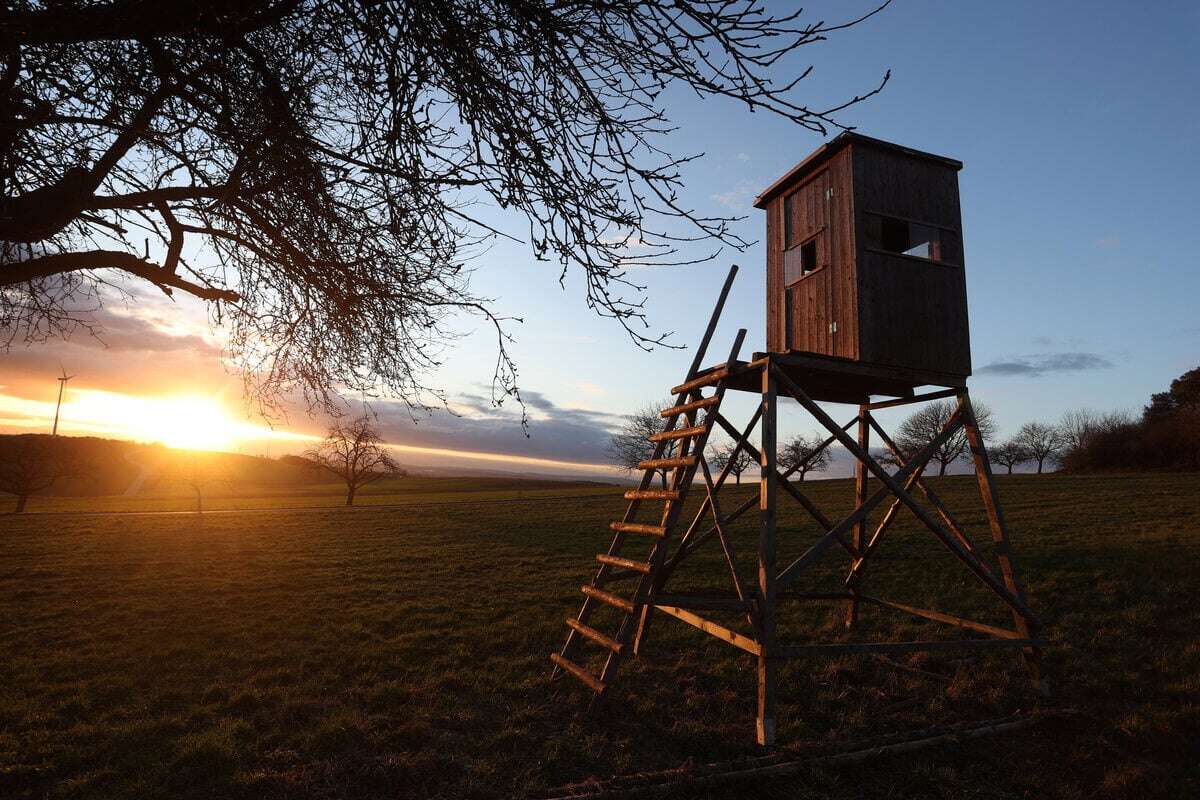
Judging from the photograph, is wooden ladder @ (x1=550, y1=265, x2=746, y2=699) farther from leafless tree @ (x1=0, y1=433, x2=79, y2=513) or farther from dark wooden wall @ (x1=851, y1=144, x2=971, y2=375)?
leafless tree @ (x1=0, y1=433, x2=79, y2=513)

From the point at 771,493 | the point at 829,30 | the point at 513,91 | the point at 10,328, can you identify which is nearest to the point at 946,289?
the point at 771,493

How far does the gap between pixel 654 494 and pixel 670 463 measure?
432 mm

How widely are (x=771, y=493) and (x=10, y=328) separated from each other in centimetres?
1009

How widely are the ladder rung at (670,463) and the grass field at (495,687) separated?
9.36 feet

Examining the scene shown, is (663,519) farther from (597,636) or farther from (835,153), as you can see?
(835,153)

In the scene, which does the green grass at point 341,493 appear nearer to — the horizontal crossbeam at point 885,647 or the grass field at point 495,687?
the grass field at point 495,687

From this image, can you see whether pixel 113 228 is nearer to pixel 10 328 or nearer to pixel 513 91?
pixel 10 328

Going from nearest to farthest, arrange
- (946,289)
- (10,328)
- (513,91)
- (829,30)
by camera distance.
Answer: (829,30), (513,91), (10,328), (946,289)

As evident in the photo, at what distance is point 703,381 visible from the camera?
850 cm

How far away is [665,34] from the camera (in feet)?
12.7

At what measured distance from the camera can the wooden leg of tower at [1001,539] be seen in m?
8.12

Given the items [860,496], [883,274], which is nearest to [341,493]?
[860,496]

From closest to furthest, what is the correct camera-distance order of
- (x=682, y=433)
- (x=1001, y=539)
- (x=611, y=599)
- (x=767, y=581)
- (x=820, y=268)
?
1. (x=767, y=581)
2. (x=611, y=599)
3. (x=682, y=433)
4. (x=1001, y=539)
5. (x=820, y=268)

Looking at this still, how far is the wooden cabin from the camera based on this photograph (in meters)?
8.63
